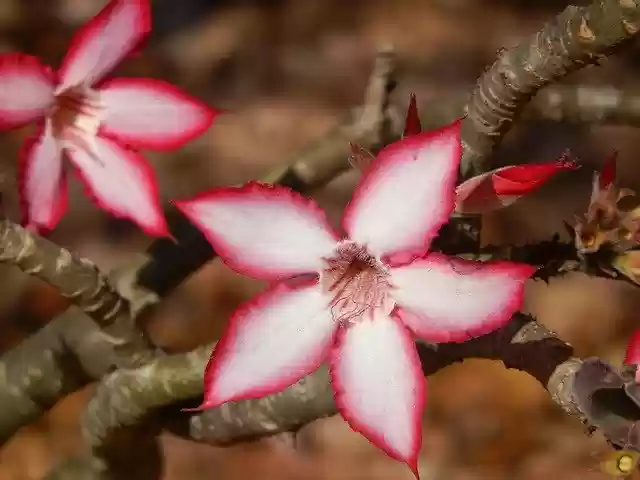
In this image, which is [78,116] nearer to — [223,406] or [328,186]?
[223,406]

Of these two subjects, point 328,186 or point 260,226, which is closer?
point 260,226

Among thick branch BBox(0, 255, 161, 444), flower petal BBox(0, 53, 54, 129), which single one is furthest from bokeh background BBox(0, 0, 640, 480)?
flower petal BBox(0, 53, 54, 129)

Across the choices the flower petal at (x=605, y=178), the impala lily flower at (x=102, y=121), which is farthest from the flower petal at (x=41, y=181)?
the flower petal at (x=605, y=178)

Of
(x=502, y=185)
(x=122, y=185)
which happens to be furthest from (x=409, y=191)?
(x=122, y=185)

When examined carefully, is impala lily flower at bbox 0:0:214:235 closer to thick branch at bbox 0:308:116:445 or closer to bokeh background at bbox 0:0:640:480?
thick branch at bbox 0:308:116:445

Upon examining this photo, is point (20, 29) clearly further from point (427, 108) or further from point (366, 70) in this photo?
point (427, 108)

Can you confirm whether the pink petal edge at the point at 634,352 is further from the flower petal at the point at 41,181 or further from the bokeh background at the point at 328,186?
the bokeh background at the point at 328,186
